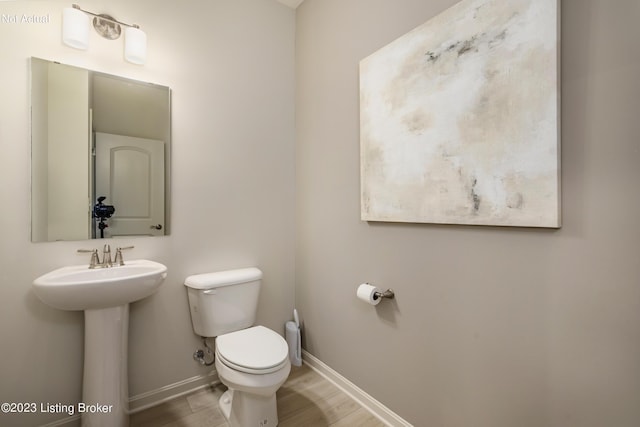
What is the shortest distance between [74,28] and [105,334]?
1.46 meters

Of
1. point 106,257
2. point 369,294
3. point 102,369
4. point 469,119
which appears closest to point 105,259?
point 106,257

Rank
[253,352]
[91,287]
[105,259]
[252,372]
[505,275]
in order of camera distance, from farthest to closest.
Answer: [105,259], [253,352], [252,372], [91,287], [505,275]

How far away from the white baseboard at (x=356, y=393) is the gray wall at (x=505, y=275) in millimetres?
54

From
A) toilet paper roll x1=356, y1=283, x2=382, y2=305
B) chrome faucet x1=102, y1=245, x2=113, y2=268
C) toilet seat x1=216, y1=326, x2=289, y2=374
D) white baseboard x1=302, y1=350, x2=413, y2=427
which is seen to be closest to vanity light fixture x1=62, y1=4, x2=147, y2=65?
chrome faucet x1=102, y1=245, x2=113, y2=268

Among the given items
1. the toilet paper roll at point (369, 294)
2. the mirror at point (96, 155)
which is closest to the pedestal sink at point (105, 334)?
the mirror at point (96, 155)

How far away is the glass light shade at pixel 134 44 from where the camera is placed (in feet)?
4.99

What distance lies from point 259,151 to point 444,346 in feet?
5.30

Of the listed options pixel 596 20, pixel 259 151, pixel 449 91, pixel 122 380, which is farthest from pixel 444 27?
pixel 122 380

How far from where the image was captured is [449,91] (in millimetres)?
1192

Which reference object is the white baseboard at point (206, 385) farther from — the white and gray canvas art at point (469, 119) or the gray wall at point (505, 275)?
the white and gray canvas art at point (469, 119)

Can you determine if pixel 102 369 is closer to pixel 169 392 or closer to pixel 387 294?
pixel 169 392

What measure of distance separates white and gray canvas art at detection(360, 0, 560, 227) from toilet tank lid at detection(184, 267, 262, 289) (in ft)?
2.81

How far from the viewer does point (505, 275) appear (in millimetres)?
1068

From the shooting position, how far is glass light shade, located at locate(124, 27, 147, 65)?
1.52 meters
